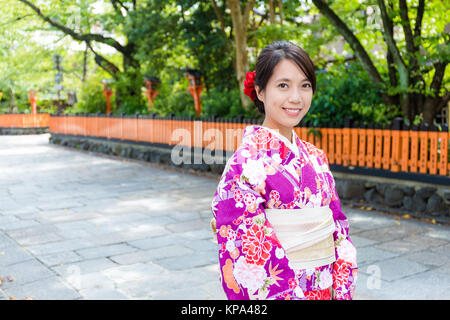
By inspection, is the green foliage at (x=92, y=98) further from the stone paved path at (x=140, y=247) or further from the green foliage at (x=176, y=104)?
the stone paved path at (x=140, y=247)

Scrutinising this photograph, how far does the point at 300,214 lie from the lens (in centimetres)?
188

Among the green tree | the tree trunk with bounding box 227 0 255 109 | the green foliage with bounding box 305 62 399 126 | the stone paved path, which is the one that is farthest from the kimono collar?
the tree trunk with bounding box 227 0 255 109

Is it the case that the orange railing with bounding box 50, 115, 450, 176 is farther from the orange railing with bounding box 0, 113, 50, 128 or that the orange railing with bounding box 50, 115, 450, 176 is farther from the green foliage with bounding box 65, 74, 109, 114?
the orange railing with bounding box 0, 113, 50, 128

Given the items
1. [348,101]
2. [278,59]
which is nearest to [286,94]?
[278,59]

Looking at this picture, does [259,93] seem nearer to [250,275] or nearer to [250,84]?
[250,84]

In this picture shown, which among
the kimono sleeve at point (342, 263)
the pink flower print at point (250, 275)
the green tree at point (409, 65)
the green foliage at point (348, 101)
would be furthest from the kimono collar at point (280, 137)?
the green foliage at point (348, 101)

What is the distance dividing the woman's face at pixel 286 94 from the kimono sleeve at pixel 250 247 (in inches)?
11.0

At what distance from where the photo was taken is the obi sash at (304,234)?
1.85 meters

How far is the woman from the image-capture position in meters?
1.78

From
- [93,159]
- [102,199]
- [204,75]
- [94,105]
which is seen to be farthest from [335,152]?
[94,105]

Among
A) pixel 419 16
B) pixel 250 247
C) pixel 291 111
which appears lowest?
pixel 250 247

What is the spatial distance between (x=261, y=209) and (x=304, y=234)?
0.23 m

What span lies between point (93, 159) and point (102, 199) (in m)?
6.85

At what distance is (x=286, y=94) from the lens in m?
1.91
